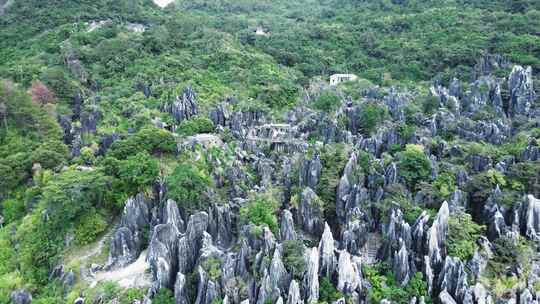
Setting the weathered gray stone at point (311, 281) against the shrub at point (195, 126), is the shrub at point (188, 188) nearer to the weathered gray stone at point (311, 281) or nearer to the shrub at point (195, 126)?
the weathered gray stone at point (311, 281)

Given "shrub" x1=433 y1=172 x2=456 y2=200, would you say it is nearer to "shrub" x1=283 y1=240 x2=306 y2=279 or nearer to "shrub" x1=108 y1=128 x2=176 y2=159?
"shrub" x1=283 y1=240 x2=306 y2=279

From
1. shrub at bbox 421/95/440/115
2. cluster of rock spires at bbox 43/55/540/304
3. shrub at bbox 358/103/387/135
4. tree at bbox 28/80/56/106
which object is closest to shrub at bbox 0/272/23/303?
cluster of rock spires at bbox 43/55/540/304

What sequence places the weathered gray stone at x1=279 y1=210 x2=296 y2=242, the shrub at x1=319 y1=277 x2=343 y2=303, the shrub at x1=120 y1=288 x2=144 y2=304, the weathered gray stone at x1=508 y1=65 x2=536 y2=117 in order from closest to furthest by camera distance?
the shrub at x1=319 y1=277 x2=343 y2=303, the shrub at x1=120 y1=288 x2=144 y2=304, the weathered gray stone at x1=279 y1=210 x2=296 y2=242, the weathered gray stone at x1=508 y1=65 x2=536 y2=117

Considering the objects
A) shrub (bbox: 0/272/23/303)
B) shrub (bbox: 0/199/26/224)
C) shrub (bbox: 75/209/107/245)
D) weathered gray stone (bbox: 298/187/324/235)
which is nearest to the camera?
shrub (bbox: 0/272/23/303)

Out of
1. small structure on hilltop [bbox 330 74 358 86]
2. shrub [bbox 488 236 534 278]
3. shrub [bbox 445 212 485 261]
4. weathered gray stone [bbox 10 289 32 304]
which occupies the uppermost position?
small structure on hilltop [bbox 330 74 358 86]

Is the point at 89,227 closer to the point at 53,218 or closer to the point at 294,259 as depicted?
the point at 53,218

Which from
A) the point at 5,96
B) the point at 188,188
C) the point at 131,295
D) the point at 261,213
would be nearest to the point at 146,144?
the point at 188,188

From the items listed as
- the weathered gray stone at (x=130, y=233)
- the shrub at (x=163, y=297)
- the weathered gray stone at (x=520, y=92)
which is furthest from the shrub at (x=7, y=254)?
the weathered gray stone at (x=520, y=92)
